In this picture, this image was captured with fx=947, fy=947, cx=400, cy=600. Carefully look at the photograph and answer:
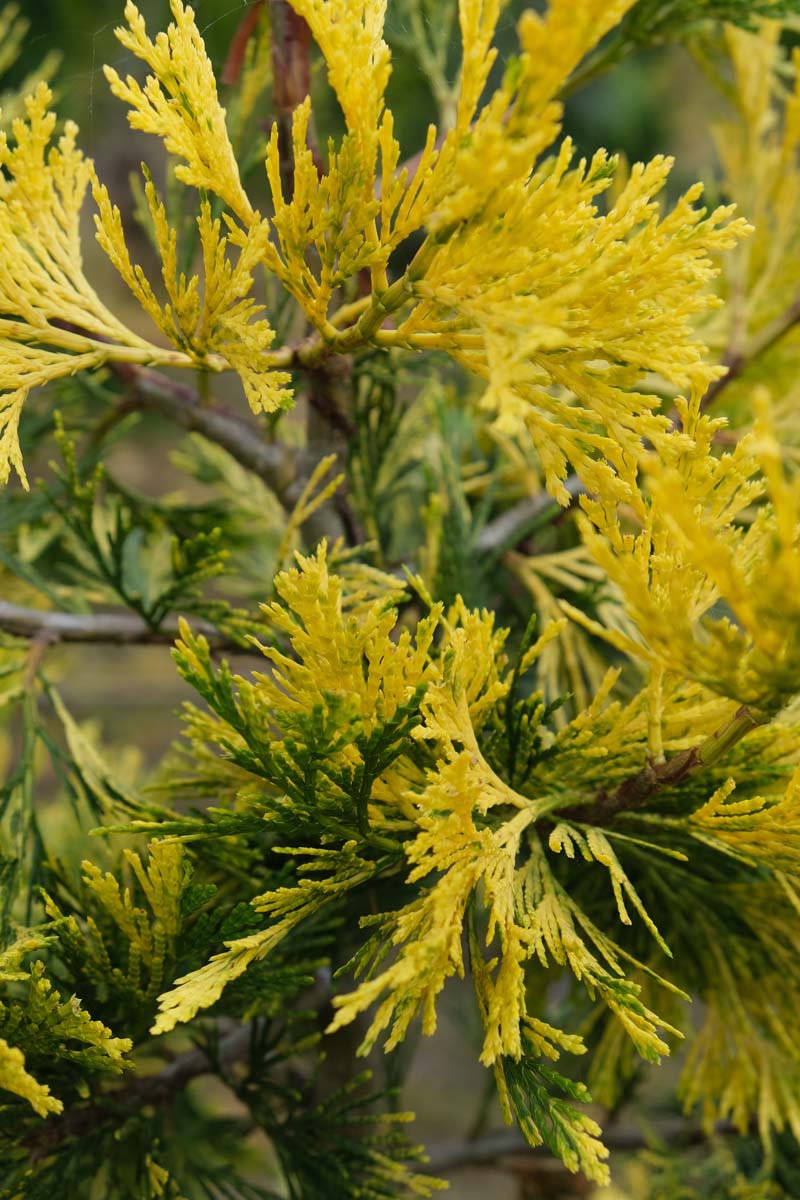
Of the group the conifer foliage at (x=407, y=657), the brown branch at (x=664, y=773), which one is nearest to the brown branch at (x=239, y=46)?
the conifer foliage at (x=407, y=657)

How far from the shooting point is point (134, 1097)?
0.62 meters

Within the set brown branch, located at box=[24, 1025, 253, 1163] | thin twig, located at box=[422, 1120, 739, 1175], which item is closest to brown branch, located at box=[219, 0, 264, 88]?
brown branch, located at box=[24, 1025, 253, 1163]

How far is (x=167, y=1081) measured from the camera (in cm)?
65

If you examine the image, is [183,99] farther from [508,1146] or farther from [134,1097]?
[508,1146]

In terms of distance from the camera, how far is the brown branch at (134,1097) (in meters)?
0.54

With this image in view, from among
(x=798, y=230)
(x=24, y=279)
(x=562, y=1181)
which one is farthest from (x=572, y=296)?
(x=562, y=1181)

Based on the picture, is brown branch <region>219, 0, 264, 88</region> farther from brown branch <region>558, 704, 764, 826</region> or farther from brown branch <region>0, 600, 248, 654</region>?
brown branch <region>558, 704, 764, 826</region>

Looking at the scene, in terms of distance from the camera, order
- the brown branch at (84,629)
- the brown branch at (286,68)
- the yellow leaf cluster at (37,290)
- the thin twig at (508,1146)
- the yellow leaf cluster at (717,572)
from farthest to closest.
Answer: the thin twig at (508,1146), the brown branch at (84,629), the brown branch at (286,68), the yellow leaf cluster at (37,290), the yellow leaf cluster at (717,572)

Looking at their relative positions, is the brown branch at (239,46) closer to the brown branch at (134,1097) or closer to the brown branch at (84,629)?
the brown branch at (84,629)

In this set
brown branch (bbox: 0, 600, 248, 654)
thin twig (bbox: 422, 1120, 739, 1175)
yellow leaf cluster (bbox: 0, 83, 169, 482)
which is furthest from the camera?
thin twig (bbox: 422, 1120, 739, 1175)

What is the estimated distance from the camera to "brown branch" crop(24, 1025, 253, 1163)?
54 centimetres

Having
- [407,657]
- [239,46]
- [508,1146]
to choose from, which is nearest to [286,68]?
[239,46]

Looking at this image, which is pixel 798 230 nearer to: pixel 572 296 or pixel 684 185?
pixel 572 296

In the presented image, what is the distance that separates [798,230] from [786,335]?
133mm
